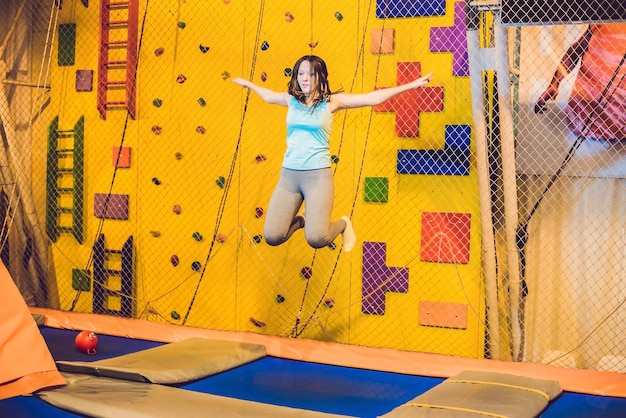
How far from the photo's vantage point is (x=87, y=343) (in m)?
4.89

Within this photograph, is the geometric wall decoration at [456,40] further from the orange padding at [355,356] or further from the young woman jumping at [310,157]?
the orange padding at [355,356]

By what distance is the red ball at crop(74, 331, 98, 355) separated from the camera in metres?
4.89

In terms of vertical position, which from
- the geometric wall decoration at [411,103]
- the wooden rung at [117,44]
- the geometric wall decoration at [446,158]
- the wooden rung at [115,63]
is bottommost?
the geometric wall decoration at [446,158]

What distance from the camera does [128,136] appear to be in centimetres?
600

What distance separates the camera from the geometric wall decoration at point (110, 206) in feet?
19.7

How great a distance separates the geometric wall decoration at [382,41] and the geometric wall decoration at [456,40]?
0.90 feet

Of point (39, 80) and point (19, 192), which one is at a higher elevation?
point (39, 80)

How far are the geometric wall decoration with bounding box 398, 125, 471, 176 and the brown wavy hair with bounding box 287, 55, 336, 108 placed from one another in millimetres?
1056

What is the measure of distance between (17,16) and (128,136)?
133cm

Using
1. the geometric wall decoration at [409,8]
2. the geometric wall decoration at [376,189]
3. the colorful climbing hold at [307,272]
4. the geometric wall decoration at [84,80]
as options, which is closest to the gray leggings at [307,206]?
the geometric wall decoration at [376,189]

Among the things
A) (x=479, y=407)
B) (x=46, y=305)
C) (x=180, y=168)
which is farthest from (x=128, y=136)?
(x=479, y=407)

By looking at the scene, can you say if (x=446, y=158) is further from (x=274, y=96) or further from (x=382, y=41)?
(x=274, y=96)

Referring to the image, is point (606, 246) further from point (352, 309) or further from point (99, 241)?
point (99, 241)

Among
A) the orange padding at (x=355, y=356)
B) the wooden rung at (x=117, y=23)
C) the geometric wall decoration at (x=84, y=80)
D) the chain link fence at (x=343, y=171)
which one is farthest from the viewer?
the geometric wall decoration at (x=84, y=80)
